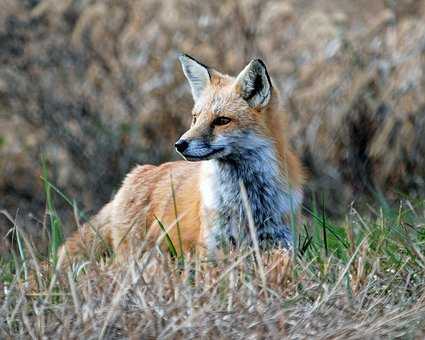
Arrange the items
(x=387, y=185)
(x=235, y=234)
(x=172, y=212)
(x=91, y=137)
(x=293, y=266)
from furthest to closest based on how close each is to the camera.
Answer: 1. (x=91, y=137)
2. (x=387, y=185)
3. (x=172, y=212)
4. (x=235, y=234)
5. (x=293, y=266)

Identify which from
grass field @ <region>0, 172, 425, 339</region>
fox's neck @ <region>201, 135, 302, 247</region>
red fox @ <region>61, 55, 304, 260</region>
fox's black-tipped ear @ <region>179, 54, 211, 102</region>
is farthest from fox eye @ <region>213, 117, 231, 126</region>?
grass field @ <region>0, 172, 425, 339</region>

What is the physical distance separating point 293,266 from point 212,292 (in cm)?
56

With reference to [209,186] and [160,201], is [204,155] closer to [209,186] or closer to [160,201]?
[209,186]

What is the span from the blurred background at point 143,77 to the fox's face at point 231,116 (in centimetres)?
459

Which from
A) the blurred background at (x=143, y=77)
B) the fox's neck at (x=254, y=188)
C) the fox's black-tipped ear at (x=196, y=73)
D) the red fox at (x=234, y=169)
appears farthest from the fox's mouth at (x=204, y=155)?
the blurred background at (x=143, y=77)

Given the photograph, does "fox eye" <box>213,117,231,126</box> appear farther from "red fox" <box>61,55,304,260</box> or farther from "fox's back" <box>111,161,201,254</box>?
"fox's back" <box>111,161,201,254</box>

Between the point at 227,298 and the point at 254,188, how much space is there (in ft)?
8.69

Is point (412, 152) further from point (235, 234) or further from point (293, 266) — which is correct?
point (293, 266)

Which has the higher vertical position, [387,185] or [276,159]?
[276,159]

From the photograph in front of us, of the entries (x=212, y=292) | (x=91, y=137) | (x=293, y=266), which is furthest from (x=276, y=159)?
(x=91, y=137)

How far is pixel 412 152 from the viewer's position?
1115 cm

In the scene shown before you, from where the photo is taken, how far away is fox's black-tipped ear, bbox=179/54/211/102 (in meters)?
7.16

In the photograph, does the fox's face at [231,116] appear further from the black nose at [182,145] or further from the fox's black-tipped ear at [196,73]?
the fox's black-tipped ear at [196,73]

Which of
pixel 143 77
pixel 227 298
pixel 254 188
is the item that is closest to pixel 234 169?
pixel 254 188
